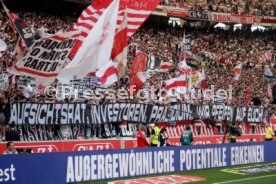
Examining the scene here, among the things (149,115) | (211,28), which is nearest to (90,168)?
(149,115)

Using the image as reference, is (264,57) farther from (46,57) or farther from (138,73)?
(46,57)

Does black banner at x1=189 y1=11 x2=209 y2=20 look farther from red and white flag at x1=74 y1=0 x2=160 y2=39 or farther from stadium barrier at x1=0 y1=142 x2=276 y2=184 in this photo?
red and white flag at x1=74 y1=0 x2=160 y2=39

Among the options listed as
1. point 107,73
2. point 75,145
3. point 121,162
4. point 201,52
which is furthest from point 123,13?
point 201,52

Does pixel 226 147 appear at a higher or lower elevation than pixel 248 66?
lower

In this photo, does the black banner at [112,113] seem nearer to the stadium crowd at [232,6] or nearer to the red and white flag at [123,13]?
the red and white flag at [123,13]

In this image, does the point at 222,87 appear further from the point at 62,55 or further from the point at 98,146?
the point at 62,55

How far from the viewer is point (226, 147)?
1959 centimetres

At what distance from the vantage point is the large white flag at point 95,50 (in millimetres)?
14281

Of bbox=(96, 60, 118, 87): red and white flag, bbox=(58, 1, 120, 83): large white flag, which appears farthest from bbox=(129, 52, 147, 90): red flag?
bbox=(58, 1, 120, 83): large white flag

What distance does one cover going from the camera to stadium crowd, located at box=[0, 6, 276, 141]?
23.7m

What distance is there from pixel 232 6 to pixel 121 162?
32.5 meters

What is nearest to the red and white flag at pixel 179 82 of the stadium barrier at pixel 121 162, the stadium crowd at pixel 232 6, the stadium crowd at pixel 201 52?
the stadium crowd at pixel 201 52

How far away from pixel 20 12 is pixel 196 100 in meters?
11.8

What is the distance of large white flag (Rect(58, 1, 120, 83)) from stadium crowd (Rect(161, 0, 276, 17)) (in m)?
25.2
